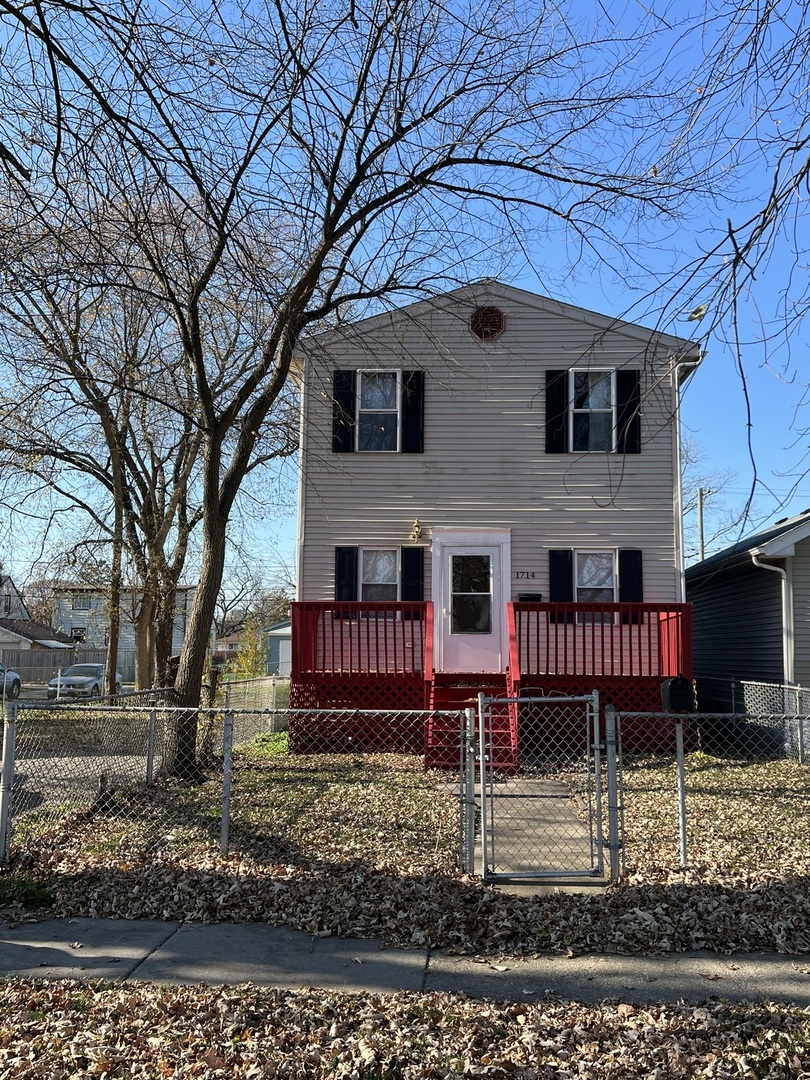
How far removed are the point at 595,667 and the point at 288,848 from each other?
24.2ft

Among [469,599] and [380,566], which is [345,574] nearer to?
[380,566]

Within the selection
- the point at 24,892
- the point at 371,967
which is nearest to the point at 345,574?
the point at 24,892

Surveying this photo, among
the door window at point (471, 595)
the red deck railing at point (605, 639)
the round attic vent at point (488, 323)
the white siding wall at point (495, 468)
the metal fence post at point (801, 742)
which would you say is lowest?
the metal fence post at point (801, 742)

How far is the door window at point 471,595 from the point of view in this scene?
13594mm

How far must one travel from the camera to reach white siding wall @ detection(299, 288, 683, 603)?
14.0m

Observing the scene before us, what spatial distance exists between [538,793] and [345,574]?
5.67 m

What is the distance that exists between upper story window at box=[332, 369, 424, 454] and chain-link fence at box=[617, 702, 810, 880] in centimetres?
580

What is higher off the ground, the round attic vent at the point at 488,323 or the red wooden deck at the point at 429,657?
the round attic vent at the point at 488,323

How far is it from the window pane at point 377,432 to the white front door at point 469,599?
1808 mm

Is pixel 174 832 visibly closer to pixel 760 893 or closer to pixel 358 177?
pixel 760 893

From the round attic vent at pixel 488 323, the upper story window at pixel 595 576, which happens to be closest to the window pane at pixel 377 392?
the round attic vent at pixel 488 323

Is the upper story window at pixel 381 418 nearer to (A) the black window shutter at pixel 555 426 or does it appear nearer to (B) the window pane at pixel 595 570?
(A) the black window shutter at pixel 555 426

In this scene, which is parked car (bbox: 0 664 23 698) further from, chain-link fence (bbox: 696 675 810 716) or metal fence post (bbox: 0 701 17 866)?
metal fence post (bbox: 0 701 17 866)

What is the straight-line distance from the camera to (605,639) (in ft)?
44.0
